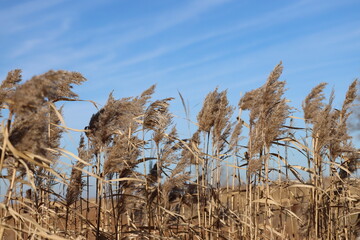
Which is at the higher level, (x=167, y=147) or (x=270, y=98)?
(x=270, y=98)

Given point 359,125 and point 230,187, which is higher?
point 359,125

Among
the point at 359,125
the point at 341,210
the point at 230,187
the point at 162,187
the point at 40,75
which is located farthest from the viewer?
the point at 359,125

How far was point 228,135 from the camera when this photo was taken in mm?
5180

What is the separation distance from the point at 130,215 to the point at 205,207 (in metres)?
0.97

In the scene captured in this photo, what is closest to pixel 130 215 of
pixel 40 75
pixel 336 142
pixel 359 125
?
pixel 336 142

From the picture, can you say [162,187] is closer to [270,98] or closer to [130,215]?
[130,215]

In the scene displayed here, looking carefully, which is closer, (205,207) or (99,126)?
(99,126)

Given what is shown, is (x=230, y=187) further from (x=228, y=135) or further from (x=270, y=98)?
(x=270, y=98)

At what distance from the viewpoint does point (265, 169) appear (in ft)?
16.3

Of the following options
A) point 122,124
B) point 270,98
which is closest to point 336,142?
point 270,98

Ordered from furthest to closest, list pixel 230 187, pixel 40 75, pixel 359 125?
1. pixel 359 125
2. pixel 230 187
3. pixel 40 75

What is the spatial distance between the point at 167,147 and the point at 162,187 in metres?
0.44

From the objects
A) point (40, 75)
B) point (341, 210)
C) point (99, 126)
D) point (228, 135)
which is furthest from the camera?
point (341, 210)

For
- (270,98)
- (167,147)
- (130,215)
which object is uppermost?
(270,98)
